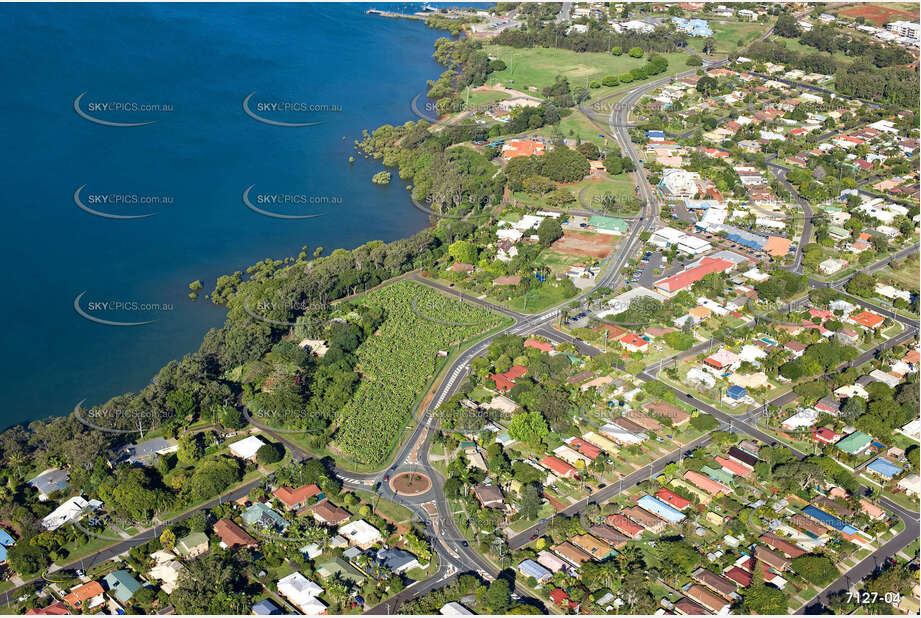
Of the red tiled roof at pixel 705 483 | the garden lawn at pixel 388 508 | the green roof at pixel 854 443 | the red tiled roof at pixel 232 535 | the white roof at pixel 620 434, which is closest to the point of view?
the red tiled roof at pixel 232 535

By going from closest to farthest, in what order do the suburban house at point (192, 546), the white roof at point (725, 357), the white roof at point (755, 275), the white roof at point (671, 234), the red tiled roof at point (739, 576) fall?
1. the red tiled roof at point (739, 576)
2. the suburban house at point (192, 546)
3. the white roof at point (725, 357)
4. the white roof at point (755, 275)
5. the white roof at point (671, 234)

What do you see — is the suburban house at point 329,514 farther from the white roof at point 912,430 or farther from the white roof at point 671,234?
the white roof at point 671,234

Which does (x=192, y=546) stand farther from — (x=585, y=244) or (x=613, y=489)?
(x=585, y=244)

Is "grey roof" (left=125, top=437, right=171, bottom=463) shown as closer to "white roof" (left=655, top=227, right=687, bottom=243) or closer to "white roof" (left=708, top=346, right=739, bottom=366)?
"white roof" (left=708, top=346, right=739, bottom=366)

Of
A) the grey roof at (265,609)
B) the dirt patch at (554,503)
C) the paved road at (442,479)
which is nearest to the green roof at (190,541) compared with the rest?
the grey roof at (265,609)

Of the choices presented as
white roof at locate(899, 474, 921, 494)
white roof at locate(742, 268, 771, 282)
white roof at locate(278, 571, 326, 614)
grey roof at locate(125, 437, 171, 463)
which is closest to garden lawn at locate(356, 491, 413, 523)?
white roof at locate(278, 571, 326, 614)

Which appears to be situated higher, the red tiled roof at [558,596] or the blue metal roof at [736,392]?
the blue metal roof at [736,392]

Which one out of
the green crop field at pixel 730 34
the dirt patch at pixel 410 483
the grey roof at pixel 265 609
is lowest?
the grey roof at pixel 265 609
